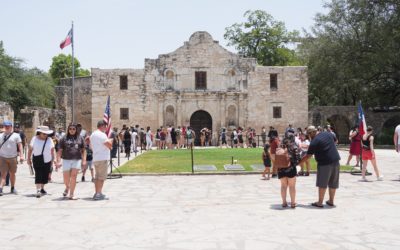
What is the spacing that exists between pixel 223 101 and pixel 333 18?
10812 mm

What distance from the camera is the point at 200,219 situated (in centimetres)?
780

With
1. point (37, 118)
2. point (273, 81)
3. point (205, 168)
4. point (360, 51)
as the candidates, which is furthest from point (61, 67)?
point (205, 168)

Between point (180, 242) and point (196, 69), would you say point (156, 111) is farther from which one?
point (180, 242)

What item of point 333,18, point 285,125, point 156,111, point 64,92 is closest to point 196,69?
point 156,111

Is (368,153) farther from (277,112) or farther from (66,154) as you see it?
(277,112)

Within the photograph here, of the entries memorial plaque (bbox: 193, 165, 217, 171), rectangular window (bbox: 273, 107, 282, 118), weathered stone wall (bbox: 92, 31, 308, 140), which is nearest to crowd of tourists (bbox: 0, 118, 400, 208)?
memorial plaque (bbox: 193, 165, 217, 171)

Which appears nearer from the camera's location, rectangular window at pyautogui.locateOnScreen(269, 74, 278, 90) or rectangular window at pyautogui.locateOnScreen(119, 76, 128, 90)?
rectangular window at pyautogui.locateOnScreen(119, 76, 128, 90)

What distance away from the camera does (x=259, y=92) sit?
1364 inches

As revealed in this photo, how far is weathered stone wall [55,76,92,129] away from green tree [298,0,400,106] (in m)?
20.4

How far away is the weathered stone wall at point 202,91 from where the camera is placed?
34281 mm

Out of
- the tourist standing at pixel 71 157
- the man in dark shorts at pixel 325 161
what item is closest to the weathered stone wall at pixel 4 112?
the tourist standing at pixel 71 157

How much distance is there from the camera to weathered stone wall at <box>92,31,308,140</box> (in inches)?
1350

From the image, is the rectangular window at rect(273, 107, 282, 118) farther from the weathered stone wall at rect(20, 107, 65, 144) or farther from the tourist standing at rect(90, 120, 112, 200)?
the tourist standing at rect(90, 120, 112, 200)

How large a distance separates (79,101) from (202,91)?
14.5 meters
